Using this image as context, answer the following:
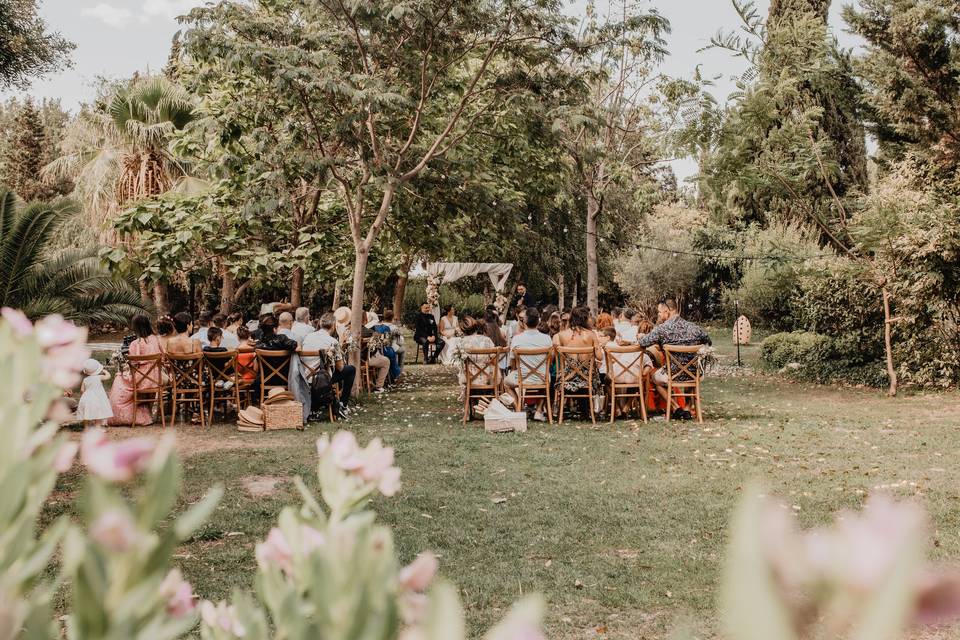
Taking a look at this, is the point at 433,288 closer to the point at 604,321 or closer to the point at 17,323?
the point at 604,321

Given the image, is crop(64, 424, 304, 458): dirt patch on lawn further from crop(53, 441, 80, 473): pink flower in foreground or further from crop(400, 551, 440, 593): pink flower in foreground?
crop(400, 551, 440, 593): pink flower in foreground

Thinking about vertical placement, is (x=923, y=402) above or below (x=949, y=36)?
below

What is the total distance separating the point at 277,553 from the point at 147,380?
11.0 metres

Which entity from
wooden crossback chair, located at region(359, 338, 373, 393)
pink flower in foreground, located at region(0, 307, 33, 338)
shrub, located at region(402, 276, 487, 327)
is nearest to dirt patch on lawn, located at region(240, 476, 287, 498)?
pink flower in foreground, located at region(0, 307, 33, 338)

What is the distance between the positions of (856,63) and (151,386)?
13.3m

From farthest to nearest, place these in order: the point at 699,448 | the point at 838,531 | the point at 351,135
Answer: the point at 351,135, the point at 699,448, the point at 838,531

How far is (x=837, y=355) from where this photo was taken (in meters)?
16.8

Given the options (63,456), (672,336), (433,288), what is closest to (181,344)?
(672,336)

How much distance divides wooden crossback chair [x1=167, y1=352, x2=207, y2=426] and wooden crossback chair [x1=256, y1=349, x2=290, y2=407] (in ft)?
2.63

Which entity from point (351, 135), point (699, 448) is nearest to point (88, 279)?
point (351, 135)

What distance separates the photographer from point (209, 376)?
10.9m

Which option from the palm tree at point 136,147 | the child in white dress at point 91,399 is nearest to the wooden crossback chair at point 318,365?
the child in white dress at point 91,399

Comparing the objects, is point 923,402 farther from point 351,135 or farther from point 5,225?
point 5,225

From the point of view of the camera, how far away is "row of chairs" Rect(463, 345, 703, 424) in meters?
10.8
